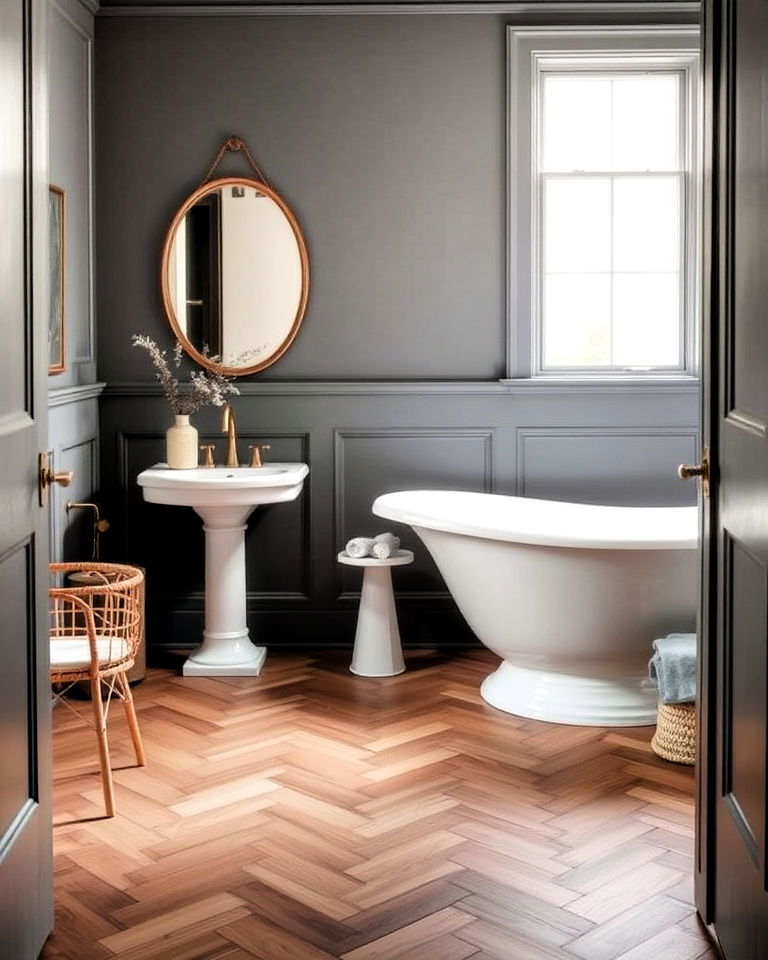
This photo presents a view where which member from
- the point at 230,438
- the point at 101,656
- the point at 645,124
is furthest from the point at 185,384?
the point at 645,124

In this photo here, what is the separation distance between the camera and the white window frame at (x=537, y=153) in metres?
5.03

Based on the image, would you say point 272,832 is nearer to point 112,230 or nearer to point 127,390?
point 127,390

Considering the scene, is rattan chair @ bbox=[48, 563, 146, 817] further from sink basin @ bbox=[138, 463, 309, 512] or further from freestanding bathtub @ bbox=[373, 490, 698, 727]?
freestanding bathtub @ bbox=[373, 490, 698, 727]

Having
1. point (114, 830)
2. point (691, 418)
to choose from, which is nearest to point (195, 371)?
point (691, 418)

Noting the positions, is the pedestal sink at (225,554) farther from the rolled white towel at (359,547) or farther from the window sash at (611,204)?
the window sash at (611,204)

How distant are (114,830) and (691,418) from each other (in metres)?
2.99

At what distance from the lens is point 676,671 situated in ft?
12.1

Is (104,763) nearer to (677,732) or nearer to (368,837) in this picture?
(368,837)

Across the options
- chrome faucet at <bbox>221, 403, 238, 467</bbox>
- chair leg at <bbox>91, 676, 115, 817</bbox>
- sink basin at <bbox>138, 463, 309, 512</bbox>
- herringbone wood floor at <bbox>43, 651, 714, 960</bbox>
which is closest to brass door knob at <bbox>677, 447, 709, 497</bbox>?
herringbone wood floor at <bbox>43, 651, 714, 960</bbox>

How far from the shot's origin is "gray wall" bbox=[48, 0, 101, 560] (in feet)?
14.8

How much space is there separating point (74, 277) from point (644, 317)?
2.32 m

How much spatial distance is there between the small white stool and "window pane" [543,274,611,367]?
3.72 feet

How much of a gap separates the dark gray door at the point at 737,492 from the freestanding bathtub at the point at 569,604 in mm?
1430

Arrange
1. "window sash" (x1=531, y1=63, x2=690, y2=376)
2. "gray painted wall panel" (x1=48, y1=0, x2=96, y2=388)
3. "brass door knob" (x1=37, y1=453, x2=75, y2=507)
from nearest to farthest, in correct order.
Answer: "brass door knob" (x1=37, y1=453, x2=75, y2=507) → "gray painted wall panel" (x1=48, y1=0, x2=96, y2=388) → "window sash" (x1=531, y1=63, x2=690, y2=376)
